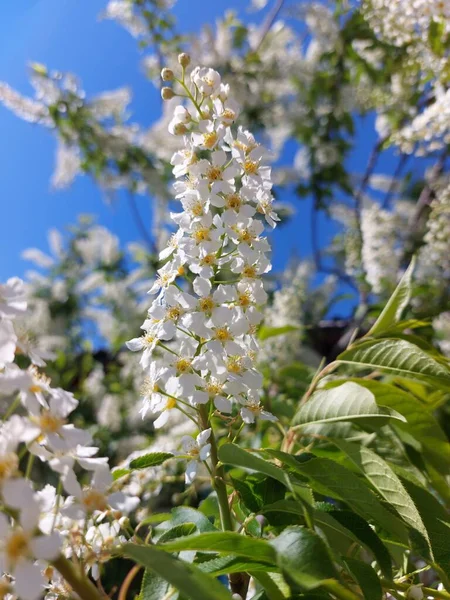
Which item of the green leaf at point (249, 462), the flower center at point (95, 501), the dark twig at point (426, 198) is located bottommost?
the flower center at point (95, 501)

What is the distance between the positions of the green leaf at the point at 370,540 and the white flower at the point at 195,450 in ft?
0.41

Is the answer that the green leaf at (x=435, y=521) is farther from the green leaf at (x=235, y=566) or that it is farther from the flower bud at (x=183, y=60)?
the flower bud at (x=183, y=60)

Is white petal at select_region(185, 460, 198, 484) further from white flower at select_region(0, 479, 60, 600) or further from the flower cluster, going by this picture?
white flower at select_region(0, 479, 60, 600)

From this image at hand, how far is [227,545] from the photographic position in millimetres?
384

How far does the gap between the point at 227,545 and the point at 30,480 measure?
5.6 inches

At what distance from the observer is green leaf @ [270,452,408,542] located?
1.46ft

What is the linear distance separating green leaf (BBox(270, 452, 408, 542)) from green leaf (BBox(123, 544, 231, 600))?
151 mm

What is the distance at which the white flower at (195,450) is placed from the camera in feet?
1.61

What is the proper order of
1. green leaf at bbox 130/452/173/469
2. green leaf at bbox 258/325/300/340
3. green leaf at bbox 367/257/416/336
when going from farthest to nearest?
green leaf at bbox 258/325/300/340 < green leaf at bbox 367/257/416/336 < green leaf at bbox 130/452/173/469

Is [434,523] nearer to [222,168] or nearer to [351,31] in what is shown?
[222,168]

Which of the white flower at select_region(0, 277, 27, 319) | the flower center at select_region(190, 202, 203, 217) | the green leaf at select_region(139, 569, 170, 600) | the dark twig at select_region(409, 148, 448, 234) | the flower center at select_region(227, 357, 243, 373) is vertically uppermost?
the dark twig at select_region(409, 148, 448, 234)

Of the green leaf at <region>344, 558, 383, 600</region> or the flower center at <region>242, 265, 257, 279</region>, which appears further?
the flower center at <region>242, 265, 257, 279</region>

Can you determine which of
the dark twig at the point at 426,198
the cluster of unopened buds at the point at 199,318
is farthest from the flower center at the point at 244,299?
the dark twig at the point at 426,198

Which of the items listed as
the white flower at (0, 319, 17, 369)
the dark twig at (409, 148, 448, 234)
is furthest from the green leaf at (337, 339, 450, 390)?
the dark twig at (409, 148, 448, 234)
